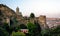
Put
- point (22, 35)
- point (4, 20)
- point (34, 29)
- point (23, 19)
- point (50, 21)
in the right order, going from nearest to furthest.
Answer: point (22, 35) < point (34, 29) < point (4, 20) < point (23, 19) < point (50, 21)

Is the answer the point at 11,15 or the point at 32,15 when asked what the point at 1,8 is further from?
the point at 32,15

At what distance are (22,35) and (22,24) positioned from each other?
31.9 feet

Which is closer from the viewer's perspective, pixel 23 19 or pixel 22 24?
pixel 22 24

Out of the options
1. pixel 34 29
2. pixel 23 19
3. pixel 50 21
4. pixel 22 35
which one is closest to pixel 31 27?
pixel 34 29

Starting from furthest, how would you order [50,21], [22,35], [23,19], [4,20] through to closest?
[50,21], [23,19], [4,20], [22,35]

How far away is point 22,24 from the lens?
3703 cm

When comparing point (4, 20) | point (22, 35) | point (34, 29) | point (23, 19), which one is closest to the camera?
point (22, 35)

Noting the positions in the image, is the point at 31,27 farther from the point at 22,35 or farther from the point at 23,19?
the point at 23,19

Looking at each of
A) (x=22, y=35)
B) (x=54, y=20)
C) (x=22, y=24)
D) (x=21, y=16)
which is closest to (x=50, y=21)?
(x=54, y=20)

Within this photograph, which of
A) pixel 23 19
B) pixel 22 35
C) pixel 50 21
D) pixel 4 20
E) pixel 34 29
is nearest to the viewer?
pixel 22 35

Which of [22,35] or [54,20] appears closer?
[22,35]

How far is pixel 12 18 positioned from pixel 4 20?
3.33 meters

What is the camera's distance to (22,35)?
2733 centimetres

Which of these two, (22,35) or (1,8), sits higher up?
(1,8)
